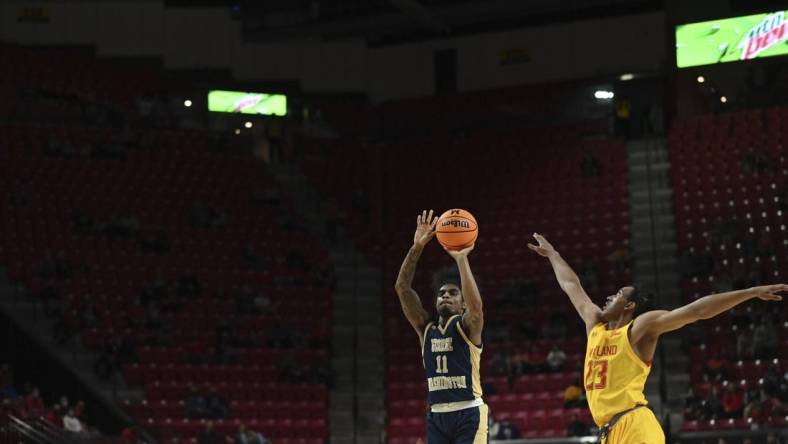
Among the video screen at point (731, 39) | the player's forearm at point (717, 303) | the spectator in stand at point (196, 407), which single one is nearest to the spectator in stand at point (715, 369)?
the video screen at point (731, 39)

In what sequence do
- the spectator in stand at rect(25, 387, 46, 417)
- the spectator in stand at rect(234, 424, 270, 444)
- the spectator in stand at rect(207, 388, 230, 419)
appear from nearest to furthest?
1. the spectator in stand at rect(25, 387, 46, 417)
2. the spectator in stand at rect(234, 424, 270, 444)
3. the spectator in stand at rect(207, 388, 230, 419)

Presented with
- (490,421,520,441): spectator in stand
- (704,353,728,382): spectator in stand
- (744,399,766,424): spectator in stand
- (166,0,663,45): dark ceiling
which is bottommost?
(490,421,520,441): spectator in stand

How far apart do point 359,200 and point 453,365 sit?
77.3ft

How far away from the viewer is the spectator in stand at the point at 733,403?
2173 centimetres

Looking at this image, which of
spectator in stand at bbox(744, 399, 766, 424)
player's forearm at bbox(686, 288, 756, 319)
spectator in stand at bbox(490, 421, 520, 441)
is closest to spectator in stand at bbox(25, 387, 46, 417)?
spectator in stand at bbox(490, 421, 520, 441)

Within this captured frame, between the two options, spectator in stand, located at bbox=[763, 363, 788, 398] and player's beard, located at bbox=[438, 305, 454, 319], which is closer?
player's beard, located at bbox=[438, 305, 454, 319]

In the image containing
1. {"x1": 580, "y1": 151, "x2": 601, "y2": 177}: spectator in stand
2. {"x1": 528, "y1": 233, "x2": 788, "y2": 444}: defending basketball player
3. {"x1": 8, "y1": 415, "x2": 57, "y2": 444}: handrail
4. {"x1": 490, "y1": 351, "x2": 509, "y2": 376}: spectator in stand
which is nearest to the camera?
→ {"x1": 528, "y1": 233, "x2": 788, "y2": 444}: defending basketball player

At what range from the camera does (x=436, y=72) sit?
3575 cm

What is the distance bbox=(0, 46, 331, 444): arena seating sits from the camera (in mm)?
25344

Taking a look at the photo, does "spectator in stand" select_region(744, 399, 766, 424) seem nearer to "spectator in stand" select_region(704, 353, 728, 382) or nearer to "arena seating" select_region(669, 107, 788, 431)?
"arena seating" select_region(669, 107, 788, 431)

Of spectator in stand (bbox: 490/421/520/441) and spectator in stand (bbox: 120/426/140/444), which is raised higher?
spectator in stand (bbox: 120/426/140/444)

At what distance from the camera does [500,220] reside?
3080 centimetres

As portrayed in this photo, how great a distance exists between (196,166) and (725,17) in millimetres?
13609

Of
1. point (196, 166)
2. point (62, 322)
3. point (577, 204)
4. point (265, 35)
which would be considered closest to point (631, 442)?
point (62, 322)
